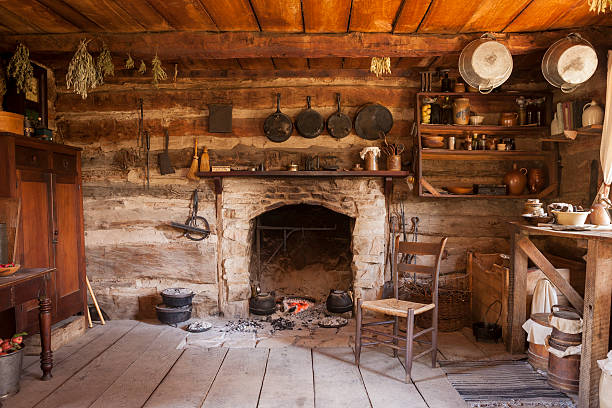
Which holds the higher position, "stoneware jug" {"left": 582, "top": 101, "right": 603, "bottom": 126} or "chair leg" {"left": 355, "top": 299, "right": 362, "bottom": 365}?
"stoneware jug" {"left": 582, "top": 101, "right": 603, "bottom": 126}

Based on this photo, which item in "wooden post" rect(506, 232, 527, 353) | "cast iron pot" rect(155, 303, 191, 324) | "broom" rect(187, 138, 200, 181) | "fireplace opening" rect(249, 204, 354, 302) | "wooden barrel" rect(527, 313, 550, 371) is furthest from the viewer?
"fireplace opening" rect(249, 204, 354, 302)

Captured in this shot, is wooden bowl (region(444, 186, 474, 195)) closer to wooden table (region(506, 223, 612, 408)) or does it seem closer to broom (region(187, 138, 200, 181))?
wooden table (region(506, 223, 612, 408))

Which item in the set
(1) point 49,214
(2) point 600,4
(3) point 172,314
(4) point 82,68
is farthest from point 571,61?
(1) point 49,214

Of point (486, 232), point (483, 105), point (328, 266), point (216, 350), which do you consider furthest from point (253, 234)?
point (483, 105)

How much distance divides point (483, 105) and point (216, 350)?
3.58 metres

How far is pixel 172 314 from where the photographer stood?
388 cm

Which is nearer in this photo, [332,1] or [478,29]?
[332,1]

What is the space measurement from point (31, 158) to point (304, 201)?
8.00ft

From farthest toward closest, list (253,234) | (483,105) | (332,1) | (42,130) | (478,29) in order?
(253,234)
(483,105)
(42,130)
(478,29)
(332,1)

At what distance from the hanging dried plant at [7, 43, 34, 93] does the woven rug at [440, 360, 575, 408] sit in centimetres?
420

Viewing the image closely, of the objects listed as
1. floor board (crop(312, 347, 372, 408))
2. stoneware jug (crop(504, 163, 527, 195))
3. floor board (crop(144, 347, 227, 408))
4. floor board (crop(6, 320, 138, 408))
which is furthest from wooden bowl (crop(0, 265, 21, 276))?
stoneware jug (crop(504, 163, 527, 195))

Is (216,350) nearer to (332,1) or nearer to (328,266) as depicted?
(328,266)

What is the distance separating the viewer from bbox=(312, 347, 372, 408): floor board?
248 centimetres

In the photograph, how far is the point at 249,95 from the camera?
4.14 metres
